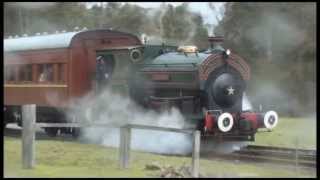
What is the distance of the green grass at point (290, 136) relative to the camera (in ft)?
55.2

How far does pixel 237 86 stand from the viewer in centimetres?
1570

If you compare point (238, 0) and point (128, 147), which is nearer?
point (128, 147)

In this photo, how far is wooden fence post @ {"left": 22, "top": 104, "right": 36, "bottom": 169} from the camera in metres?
10.1

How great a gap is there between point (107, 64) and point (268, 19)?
59.4ft

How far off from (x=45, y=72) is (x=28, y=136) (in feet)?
26.9

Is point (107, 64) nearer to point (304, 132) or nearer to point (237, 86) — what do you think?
point (237, 86)

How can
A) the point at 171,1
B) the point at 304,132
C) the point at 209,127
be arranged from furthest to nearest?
the point at 171,1 < the point at 304,132 < the point at 209,127

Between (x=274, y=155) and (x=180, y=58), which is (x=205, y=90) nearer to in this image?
(x=180, y=58)

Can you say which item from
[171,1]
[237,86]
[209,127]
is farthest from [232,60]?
[171,1]

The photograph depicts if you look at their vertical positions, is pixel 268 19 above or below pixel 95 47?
above

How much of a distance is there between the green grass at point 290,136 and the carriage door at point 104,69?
383 centimetres

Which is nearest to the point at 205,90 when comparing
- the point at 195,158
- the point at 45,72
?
the point at 45,72

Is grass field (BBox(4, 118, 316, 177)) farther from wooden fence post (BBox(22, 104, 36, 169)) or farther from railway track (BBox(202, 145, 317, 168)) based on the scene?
railway track (BBox(202, 145, 317, 168))

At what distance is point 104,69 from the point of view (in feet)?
55.7
